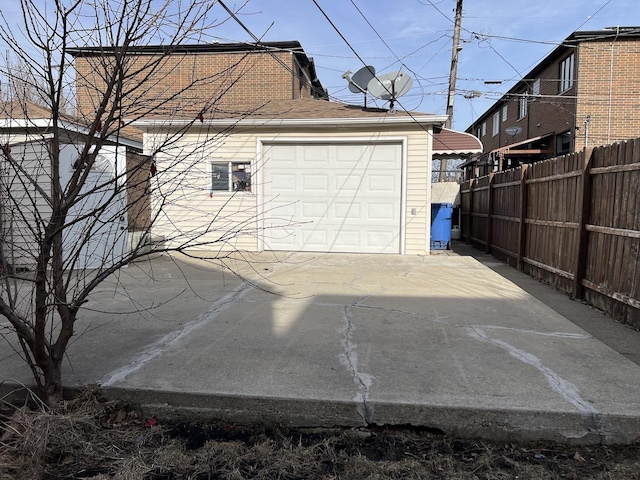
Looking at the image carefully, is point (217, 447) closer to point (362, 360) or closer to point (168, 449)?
point (168, 449)

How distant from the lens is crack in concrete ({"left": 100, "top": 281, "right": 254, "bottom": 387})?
343 cm

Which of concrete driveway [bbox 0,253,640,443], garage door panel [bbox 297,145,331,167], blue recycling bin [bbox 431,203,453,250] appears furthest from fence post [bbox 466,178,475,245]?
concrete driveway [bbox 0,253,640,443]

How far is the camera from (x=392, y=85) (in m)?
10.4

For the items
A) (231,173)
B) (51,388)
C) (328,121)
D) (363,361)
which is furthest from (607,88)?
(51,388)

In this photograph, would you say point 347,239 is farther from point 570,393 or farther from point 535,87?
point 535,87

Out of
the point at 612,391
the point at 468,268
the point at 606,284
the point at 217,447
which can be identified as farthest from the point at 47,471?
the point at 468,268

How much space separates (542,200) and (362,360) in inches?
218

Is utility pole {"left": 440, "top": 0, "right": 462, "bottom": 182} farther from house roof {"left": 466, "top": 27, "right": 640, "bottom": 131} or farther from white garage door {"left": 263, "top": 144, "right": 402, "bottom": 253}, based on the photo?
white garage door {"left": 263, "top": 144, "right": 402, "bottom": 253}

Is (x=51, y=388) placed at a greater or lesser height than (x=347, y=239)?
lesser

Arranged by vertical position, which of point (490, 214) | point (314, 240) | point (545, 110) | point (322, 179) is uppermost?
point (545, 110)

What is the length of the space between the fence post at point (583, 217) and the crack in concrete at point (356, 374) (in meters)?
3.45

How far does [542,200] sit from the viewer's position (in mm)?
7672

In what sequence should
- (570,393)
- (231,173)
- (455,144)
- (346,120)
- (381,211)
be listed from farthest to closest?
(455,144) → (231,173) → (381,211) → (346,120) → (570,393)

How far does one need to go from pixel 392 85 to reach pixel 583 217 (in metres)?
5.87
